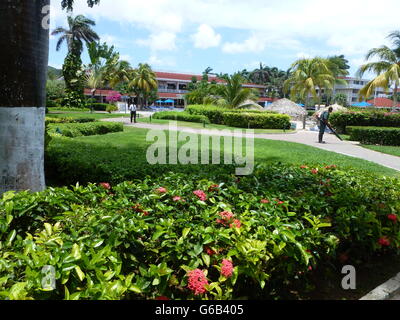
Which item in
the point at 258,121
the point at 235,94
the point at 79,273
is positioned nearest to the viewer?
the point at 79,273

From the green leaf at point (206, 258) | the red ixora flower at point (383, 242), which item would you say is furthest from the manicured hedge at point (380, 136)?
the green leaf at point (206, 258)

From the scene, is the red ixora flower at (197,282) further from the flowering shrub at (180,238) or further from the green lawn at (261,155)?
the green lawn at (261,155)

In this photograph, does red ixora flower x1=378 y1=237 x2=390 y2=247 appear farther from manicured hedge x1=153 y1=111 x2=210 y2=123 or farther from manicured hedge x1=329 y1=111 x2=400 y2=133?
manicured hedge x1=153 y1=111 x2=210 y2=123

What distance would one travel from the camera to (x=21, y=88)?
448 centimetres

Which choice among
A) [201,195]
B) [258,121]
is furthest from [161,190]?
[258,121]

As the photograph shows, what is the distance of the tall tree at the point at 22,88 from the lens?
435 cm

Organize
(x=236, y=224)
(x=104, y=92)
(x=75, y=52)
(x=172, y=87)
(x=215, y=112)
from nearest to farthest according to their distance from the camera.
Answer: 1. (x=236, y=224)
2. (x=215, y=112)
3. (x=75, y=52)
4. (x=104, y=92)
5. (x=172, y=87)

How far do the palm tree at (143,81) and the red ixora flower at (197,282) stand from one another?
178 ft

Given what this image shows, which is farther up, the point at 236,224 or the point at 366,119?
the point at 366,119

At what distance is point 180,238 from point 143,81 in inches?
2142

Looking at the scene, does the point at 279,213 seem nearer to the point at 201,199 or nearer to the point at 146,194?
the point at 201,199

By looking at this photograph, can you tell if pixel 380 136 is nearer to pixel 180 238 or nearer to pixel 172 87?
pixel 180 238
